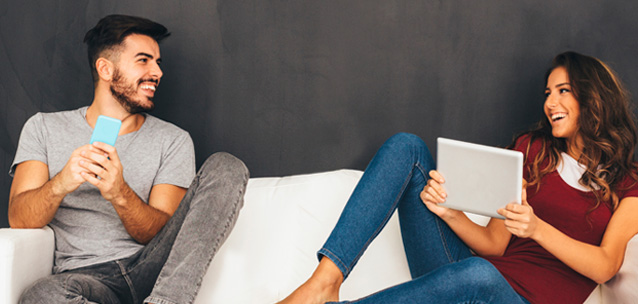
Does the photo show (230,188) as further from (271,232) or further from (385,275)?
(385,275)

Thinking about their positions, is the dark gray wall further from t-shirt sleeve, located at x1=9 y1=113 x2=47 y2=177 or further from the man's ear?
t-shirt sleeve, located at x1=9 y1=113 x2=47 y2=177

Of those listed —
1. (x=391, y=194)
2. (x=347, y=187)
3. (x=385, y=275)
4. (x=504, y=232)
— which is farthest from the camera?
(x=347, y=187)

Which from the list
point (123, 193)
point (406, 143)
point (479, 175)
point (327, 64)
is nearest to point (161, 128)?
point (123, 193)

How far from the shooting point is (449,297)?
1.16 m

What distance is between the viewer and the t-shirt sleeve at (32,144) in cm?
175

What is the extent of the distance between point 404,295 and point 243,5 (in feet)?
5.13

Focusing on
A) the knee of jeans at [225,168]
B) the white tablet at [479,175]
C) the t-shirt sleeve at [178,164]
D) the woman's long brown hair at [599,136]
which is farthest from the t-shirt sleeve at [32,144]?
the woman's long brown hair at [599,136]

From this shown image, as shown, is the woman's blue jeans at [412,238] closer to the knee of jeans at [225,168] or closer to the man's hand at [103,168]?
the knee of jeans at [225,168]

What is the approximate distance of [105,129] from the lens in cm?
149

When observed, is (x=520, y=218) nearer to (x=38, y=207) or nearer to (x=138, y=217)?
(x=138, y=217)

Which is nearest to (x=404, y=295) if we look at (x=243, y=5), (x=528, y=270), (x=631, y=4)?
(x=528, y=270)

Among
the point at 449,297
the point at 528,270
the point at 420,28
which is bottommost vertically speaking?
the point at 528,270

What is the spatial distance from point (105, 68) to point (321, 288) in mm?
1222

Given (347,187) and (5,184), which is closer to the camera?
(347,187)
